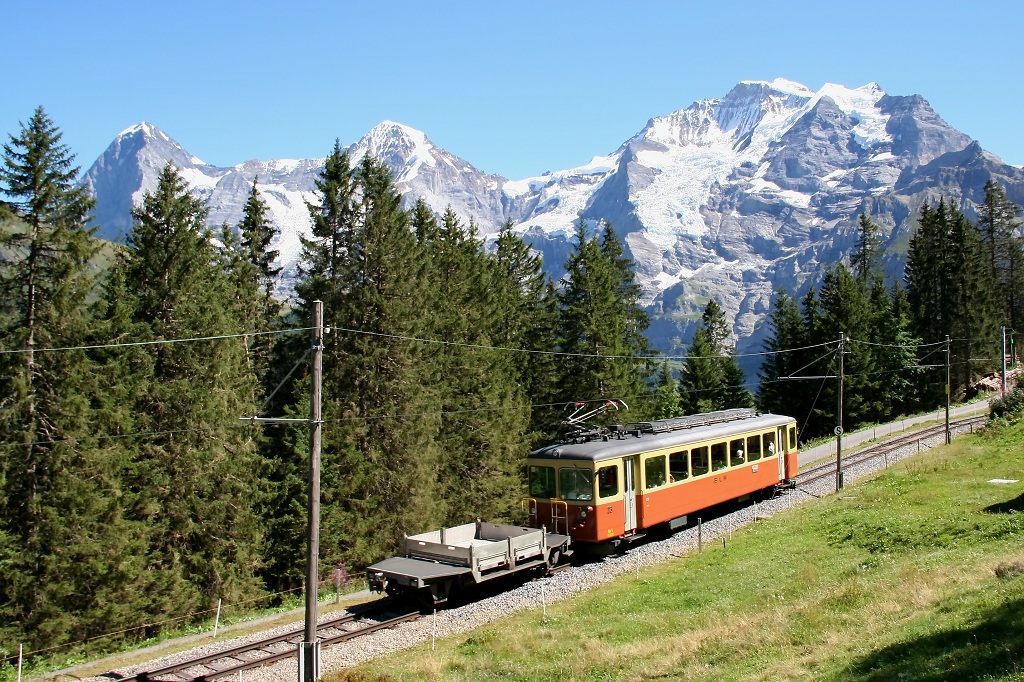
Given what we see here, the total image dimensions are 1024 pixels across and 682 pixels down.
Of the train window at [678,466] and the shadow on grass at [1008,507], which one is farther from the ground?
the train window at [678,466]

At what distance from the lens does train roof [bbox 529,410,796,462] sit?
2372cm

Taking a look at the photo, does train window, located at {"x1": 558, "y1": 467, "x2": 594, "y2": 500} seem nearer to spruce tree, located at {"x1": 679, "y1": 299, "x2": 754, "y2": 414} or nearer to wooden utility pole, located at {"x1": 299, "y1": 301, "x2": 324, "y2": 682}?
wooden utility pole, located at {"x1": 299, "y1": 301, "x2": 324, "y2": 682}

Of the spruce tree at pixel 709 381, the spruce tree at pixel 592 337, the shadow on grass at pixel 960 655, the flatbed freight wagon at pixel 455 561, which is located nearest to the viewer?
the shadow on grass at pixel 960 655

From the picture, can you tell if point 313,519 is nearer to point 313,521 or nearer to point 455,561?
point 313,521

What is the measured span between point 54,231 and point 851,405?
2166 inches

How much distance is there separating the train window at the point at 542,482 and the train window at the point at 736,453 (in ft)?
27.3

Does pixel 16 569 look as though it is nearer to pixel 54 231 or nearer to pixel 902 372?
pixel 54 231

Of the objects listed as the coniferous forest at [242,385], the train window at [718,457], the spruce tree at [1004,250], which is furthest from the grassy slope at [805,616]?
the spruce tree at [1004,250]

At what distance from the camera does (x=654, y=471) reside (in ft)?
82.5

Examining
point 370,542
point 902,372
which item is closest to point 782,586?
point 370,542

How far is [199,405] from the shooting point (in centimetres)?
2531

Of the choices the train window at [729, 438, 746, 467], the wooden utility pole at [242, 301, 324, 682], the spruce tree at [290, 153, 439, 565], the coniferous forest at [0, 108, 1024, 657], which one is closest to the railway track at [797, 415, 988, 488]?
the train window at [729, 438, 746, 467]

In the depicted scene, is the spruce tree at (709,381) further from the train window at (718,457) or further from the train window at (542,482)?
the train window at (542,482)

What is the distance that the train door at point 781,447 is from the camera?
109 feet
